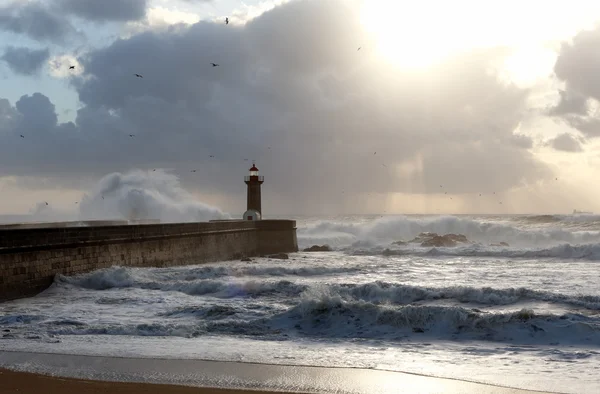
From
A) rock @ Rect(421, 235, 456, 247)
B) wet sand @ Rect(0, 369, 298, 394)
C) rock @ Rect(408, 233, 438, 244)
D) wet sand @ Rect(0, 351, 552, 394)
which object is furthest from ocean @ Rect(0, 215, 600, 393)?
rock @ Rect(408, 233, 438, 244)

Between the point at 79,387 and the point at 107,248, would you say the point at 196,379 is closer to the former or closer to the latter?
the point at 79,387

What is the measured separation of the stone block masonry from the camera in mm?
11492

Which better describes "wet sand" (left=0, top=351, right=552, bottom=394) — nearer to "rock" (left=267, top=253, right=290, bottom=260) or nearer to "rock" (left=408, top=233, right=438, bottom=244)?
"rock" (left=267, top=253, right=290, bottom=260)

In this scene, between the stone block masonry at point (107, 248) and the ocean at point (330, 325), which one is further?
the stone block masonry at point (107, 248)

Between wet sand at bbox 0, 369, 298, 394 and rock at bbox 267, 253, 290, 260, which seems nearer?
wet sand at bbox 0, 369, 298, 394

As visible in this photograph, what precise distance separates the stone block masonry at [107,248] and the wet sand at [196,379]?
18.2 feet

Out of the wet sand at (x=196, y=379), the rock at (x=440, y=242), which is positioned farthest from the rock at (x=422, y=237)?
the wet sand at (x=196, y=379)

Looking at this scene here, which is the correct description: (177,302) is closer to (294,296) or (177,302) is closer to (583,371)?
(294,296)

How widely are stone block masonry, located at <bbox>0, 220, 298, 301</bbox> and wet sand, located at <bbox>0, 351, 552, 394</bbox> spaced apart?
18.2ft

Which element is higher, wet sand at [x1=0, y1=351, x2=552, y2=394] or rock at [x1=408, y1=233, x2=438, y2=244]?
rock at [x1=408, y1=233, x2=438, y2=244]

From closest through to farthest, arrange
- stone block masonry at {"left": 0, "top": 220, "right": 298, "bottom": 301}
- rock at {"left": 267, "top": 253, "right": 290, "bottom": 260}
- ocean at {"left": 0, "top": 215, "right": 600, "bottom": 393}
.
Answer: ocean at {"left": 0, "top": 215, "right": 600, "bottom": 393} < stone block masonry at {"left": 0, "top": 220, "right": 298, "bottom": 301} < rock at {"left": 267, "top": 253, "right": 290, "bottom": 260}

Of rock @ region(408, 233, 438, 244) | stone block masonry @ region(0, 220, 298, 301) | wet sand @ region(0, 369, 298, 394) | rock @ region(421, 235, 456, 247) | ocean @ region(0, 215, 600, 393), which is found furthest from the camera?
rock @ region(408, 233, 438, 244)

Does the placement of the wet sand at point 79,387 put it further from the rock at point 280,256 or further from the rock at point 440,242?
the rock at point 440,242

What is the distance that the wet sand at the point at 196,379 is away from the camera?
530 cm
